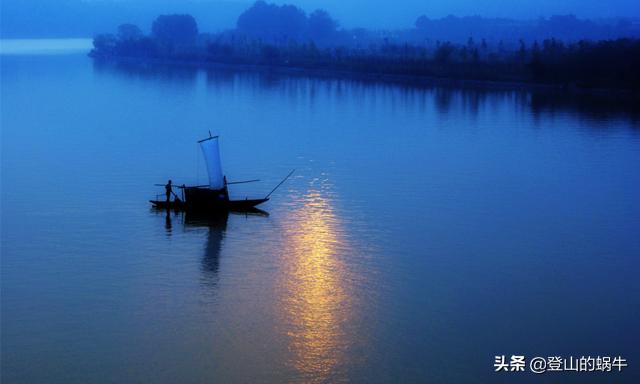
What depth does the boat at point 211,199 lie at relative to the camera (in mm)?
14516

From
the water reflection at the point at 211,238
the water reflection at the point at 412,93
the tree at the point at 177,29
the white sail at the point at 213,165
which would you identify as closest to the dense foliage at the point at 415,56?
the tree at the point at 177,29

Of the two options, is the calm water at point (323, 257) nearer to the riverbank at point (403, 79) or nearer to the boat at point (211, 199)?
the boat at point (211, 199)

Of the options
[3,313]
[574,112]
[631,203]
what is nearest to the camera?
[3,313]

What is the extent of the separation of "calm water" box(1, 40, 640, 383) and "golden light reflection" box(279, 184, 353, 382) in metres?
0.03

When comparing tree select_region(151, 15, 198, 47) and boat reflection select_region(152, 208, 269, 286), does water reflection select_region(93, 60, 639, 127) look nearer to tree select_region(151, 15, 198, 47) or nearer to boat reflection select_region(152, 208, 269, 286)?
boat reflection select_region(152, 208, 269, 286)

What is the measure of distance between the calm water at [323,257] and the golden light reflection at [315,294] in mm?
34

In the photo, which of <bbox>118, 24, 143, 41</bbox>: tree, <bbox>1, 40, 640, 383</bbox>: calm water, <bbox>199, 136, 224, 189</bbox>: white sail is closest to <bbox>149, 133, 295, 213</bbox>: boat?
<bbox>199, 136, 224, 189</bbox>: white sail

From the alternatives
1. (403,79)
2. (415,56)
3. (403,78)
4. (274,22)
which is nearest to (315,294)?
(403,79)

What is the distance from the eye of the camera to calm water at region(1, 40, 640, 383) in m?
9.31

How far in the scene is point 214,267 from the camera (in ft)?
39.3

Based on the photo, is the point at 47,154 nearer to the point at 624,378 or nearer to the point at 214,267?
the point at 214,267

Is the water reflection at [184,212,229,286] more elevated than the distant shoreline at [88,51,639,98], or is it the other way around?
the distant shoreline at [88,51,639,98]

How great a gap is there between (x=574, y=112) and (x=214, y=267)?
20563 millimetres

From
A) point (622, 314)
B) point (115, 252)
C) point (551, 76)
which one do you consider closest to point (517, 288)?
point (622, 314)
